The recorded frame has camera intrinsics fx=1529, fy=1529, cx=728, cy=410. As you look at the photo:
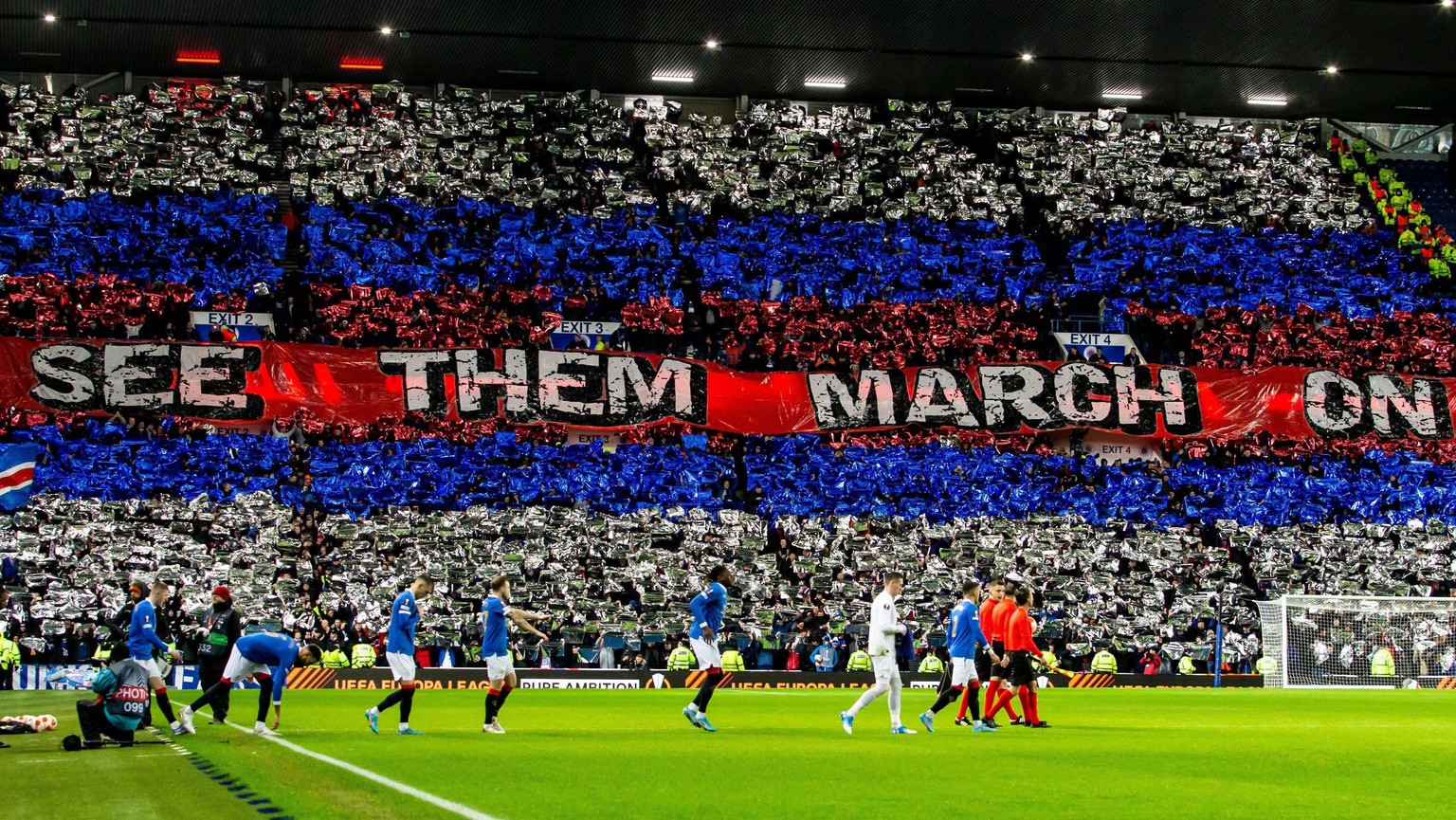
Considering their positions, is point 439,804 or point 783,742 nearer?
point 439,804

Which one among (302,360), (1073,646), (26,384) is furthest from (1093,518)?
(26,384)

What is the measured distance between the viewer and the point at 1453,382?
153 ft

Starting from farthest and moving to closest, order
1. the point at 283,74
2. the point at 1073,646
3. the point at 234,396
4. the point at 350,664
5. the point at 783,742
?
the point at 283,74
the point at 234,396
the point at 1073,646
the point at 350,664
the point at 783,742

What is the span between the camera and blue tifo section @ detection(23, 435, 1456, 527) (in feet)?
128

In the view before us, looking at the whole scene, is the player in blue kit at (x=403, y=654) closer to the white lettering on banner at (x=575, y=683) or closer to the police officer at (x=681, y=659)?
the white lettering on banner at (x=575, y=683)

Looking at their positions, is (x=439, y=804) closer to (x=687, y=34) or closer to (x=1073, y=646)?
(x=1073, y=646)

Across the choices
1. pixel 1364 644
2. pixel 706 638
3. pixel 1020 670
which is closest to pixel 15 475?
pixel 706 638

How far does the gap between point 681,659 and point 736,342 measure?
11634 mm

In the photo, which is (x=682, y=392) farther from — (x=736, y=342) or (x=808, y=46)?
(x=808, y=46)

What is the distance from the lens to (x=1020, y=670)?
2203 cm

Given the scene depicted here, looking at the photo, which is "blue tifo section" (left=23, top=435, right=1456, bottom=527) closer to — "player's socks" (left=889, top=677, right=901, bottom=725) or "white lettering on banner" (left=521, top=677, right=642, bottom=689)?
"white lettering on banner" (left=521, top=677, right=642, bottom=689)

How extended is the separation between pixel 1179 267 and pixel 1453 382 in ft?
29.1

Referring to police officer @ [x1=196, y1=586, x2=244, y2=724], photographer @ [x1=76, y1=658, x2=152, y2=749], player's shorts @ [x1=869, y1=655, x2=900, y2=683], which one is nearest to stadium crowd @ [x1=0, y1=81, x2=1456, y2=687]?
police officer @ [x1=196, y1=586, x2=244, y2=724]

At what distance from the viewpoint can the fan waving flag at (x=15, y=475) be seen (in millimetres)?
37031
